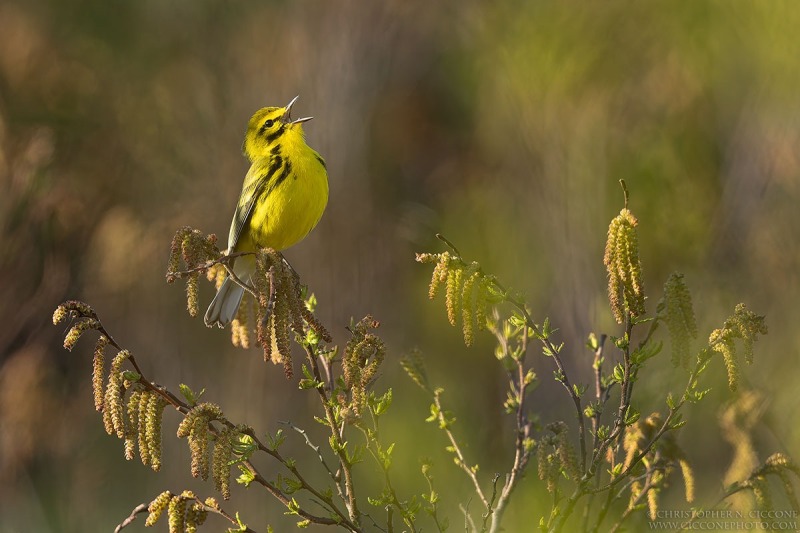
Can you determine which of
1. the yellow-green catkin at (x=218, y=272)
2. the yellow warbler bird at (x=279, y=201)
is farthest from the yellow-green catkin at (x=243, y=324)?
the yellow warbler bird at (x=279, y=201)

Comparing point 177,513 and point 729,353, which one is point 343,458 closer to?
point 177,513

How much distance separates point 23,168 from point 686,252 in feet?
10.4

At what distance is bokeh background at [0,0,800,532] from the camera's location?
439 cm

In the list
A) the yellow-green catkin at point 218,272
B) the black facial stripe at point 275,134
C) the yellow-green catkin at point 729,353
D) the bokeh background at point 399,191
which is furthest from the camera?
the bokeh background at point 399,191

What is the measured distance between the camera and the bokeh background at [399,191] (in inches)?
Result: 173

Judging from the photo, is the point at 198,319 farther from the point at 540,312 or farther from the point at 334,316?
the point at 540,312

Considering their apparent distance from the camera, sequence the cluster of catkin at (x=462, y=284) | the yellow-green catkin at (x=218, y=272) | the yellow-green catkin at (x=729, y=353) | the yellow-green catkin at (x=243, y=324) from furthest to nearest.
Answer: the yellow-green catkin at (x=218, y=272) < the yellow-green catkin at (x=243, y=324) < the cluster of catkin at (x=462, y=284) < the yellow-green catkin at (x=729, y=353)

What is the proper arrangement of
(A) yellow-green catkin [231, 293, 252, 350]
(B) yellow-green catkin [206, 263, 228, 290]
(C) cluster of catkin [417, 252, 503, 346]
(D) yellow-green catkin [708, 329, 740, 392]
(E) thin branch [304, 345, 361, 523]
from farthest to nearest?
(B) yellow-green catkin [206, 263, 228, 290]
(A) yellow-green catkin [231, 293, 252, 350]
(E) thin branch [304, 345, 361, 523]
(C) cluster of catkin [417, 252, 503, 346]
(D) yellow-green catkin [708, 329, 740, 392]

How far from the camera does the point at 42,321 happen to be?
463 cm

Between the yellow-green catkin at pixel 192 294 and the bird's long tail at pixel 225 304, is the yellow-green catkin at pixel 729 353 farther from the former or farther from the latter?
the bird's long tail at pixel 225 304

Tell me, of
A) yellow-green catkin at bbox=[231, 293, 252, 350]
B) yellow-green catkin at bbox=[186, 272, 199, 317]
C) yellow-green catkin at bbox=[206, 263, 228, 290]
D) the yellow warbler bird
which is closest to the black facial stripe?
the yellow warbler bird

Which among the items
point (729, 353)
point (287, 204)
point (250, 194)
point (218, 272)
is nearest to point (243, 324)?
point (218, 272)

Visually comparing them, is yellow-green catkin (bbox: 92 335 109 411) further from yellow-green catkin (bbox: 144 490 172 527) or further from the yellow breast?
the yellow breast

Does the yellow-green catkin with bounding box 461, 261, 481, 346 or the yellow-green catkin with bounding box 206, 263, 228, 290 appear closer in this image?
the yellow-green catkin with bounding box 461, 261, 481, 346
